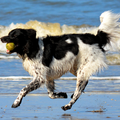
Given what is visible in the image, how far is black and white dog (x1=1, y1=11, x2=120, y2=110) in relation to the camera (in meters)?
5.70

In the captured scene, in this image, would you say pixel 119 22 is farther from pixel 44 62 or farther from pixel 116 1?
pixel 116 1

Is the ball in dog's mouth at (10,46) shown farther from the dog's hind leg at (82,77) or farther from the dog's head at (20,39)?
the dog's hind leg at (82,77)

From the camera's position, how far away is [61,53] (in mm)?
5898

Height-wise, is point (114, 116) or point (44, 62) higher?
point (44, 62)

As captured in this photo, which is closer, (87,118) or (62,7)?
(87,118)

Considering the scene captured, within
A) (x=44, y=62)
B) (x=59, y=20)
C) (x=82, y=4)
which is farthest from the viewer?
(x=82, y=4)

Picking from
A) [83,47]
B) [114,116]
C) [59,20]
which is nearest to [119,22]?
[83,47]

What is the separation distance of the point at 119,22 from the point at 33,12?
21166mm

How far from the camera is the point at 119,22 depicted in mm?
6230

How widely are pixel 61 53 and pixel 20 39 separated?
0.82 metres

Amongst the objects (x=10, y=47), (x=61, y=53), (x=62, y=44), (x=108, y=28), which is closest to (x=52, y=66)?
(x=61, y=53)

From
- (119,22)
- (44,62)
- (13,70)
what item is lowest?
(13,70)

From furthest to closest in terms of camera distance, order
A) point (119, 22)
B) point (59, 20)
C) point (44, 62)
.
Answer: point (59, 20), point (119, 22), point (44, 62)

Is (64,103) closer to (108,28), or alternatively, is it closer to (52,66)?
(52,66)
